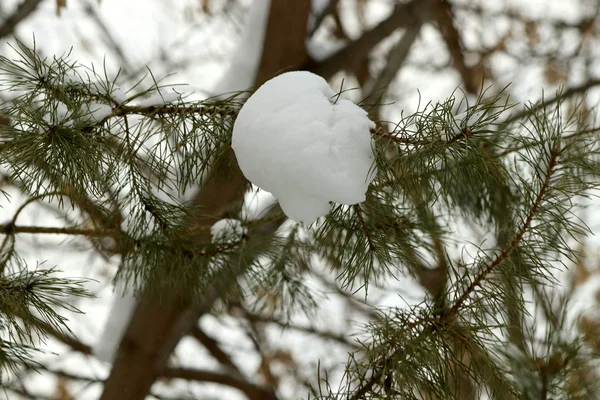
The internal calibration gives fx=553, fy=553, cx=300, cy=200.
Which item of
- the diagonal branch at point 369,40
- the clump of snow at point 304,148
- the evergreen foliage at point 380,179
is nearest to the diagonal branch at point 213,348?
the diagonal branch at point 369,40

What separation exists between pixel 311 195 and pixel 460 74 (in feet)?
7.71

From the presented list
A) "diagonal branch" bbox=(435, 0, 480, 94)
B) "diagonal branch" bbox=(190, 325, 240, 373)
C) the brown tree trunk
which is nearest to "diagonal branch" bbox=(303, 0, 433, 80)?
the brown tree trunk

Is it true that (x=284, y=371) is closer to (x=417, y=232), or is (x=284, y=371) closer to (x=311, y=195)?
(x=417, y=232)

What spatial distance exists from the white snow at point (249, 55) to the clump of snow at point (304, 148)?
1.08 meters

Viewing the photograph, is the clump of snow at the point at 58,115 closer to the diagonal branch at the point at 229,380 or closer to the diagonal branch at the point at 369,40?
the diagonal branch at the point at 369,40

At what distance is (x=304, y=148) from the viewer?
2.10ft

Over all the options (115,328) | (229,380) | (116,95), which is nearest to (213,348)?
(229,380)

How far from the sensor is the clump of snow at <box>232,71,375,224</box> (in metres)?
0.64

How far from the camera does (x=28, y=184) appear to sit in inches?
32.0

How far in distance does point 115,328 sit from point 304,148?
1.41 metres

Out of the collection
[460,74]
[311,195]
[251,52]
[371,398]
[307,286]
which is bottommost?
[371,398]

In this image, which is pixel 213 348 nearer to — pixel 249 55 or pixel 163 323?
pixel 163 323

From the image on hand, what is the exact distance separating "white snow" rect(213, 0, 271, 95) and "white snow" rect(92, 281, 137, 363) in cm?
75

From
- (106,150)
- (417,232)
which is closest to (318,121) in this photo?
(106,150)
